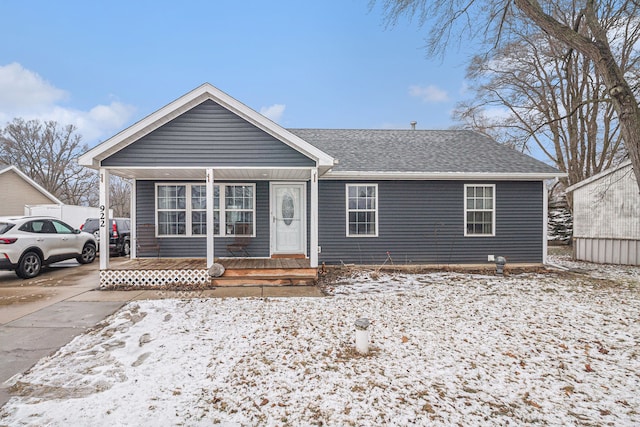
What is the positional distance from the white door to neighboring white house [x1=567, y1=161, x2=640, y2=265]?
10.1 metres

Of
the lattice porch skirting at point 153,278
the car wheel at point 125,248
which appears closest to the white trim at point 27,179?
the car wheel at point 125,248

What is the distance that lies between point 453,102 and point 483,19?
15330 mm

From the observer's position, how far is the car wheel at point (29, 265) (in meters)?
7.95

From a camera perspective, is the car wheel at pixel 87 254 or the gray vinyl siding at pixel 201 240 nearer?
the gray vinyl siding at pixel 201 240

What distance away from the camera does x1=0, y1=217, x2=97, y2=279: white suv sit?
7.66 meters

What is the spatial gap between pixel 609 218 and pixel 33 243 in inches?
699

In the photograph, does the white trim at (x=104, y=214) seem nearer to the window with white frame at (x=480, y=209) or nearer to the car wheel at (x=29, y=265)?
the car wheel at (x=29, y=265)

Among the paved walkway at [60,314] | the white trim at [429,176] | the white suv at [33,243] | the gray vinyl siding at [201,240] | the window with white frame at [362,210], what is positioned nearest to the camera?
the paved walkway at [60,314]

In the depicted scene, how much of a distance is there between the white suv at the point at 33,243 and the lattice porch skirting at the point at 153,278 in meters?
2.57

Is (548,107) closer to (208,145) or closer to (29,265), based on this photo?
(208,145)

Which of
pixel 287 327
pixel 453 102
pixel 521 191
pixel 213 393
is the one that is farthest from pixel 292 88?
pixel 213 393

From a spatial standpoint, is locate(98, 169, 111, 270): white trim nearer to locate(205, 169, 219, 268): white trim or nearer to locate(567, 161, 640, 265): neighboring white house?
locate(205, 169, 219, 268): white trim

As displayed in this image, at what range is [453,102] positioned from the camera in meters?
22.1

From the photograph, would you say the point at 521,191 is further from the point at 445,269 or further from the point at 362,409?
the point at 362,409
